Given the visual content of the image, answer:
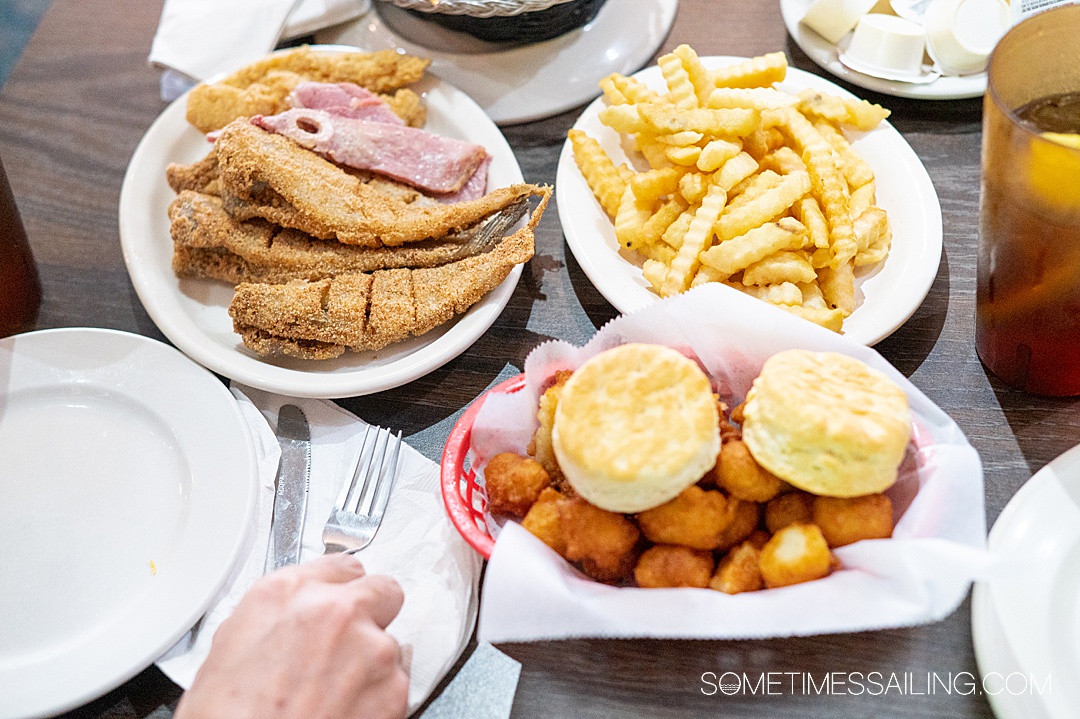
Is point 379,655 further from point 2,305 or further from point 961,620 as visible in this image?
point 2,305

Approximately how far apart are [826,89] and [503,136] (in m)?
0.66

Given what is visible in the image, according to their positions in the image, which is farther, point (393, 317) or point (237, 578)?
point (393, 317)

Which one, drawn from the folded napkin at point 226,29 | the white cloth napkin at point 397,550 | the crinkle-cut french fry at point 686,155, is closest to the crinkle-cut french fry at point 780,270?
the crinkle-cut french fry at point 686,155

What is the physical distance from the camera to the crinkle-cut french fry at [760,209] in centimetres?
142

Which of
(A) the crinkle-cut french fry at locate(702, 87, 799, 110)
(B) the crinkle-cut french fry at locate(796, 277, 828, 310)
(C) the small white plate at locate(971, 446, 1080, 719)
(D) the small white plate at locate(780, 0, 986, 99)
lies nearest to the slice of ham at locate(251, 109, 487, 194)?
(A) the crinkle-cut french fry at locate(702, 87, 799, 110)

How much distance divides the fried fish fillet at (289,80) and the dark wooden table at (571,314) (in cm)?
28

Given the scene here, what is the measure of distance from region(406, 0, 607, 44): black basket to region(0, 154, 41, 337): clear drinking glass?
0.95 m

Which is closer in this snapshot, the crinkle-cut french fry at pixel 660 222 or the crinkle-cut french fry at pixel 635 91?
the crinkle-cut french fry at pixel 660 222

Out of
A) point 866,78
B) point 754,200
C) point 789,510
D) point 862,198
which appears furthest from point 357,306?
point 866,78

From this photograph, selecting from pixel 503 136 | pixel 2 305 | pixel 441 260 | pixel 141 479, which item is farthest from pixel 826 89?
pixel 2 305

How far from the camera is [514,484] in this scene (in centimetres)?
116

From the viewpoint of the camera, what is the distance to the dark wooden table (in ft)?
3.82

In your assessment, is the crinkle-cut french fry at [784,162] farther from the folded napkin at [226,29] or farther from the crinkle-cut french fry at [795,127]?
the folded napkin at [226,29]

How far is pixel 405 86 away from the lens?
1946 mm
